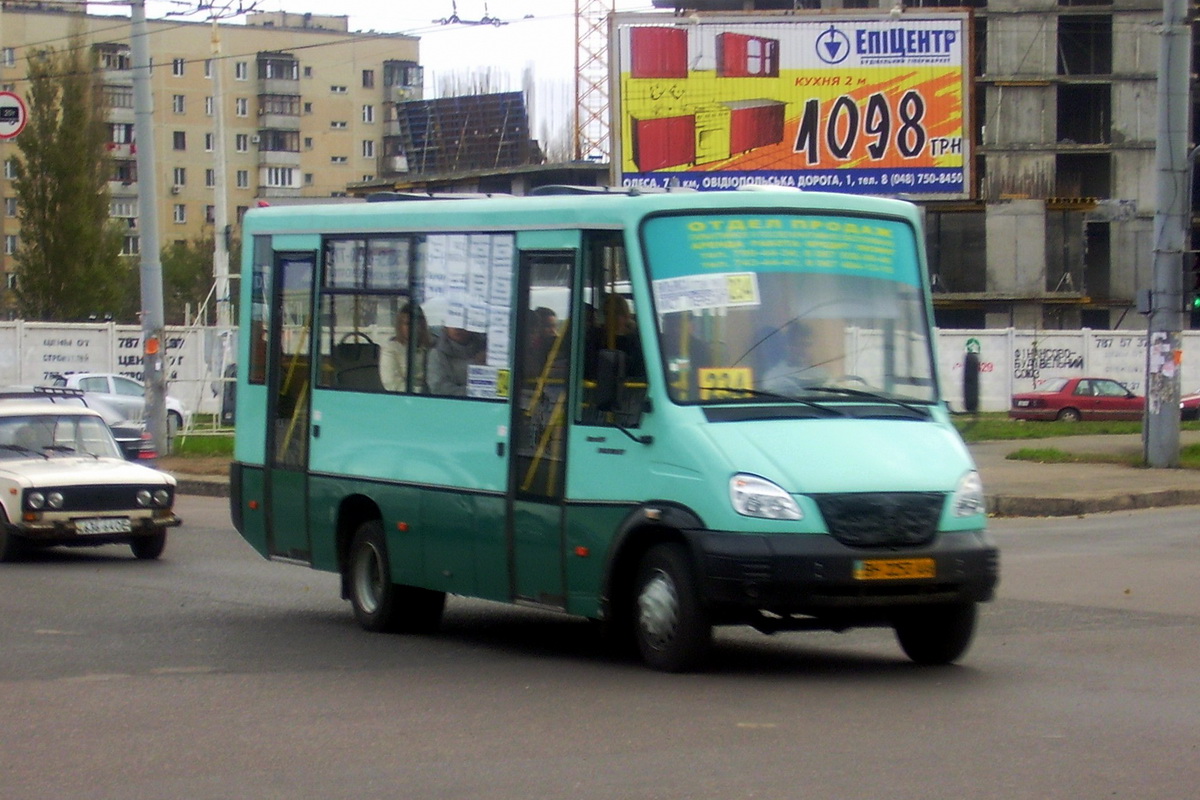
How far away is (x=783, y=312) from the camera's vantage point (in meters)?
9.48

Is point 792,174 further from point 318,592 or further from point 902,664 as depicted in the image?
point 902,664

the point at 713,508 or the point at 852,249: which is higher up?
the point at 852,249

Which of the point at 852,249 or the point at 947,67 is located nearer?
the point at 852,249

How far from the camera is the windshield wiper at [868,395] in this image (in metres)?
9.45

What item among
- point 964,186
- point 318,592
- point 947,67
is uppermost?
point 947,67

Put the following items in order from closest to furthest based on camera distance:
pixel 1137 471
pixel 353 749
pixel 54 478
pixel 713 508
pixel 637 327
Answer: pixel 353 749 < pixel 713 508 < pixel 637 327 < pixel 54 478 < pixel 1137 471

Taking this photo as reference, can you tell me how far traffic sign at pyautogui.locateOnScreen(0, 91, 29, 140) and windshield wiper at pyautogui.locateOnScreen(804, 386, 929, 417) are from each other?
21385mm

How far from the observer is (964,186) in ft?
136

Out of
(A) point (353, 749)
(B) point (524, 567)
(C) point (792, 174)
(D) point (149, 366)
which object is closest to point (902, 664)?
(B) point (524, 567)

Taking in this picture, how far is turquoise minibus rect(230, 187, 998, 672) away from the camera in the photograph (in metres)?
8.88

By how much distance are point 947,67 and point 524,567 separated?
33.0 meters

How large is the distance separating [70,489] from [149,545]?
995 mm

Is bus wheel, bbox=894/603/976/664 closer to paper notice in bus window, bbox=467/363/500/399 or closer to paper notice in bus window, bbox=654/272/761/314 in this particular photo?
paper notice in bus window, bbox=654/272/761/314

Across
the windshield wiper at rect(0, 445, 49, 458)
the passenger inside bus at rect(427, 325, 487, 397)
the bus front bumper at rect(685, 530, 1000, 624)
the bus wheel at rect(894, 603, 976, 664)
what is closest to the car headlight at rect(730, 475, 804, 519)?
the bus front bumper at rect(685, 530, 1000, 624)
